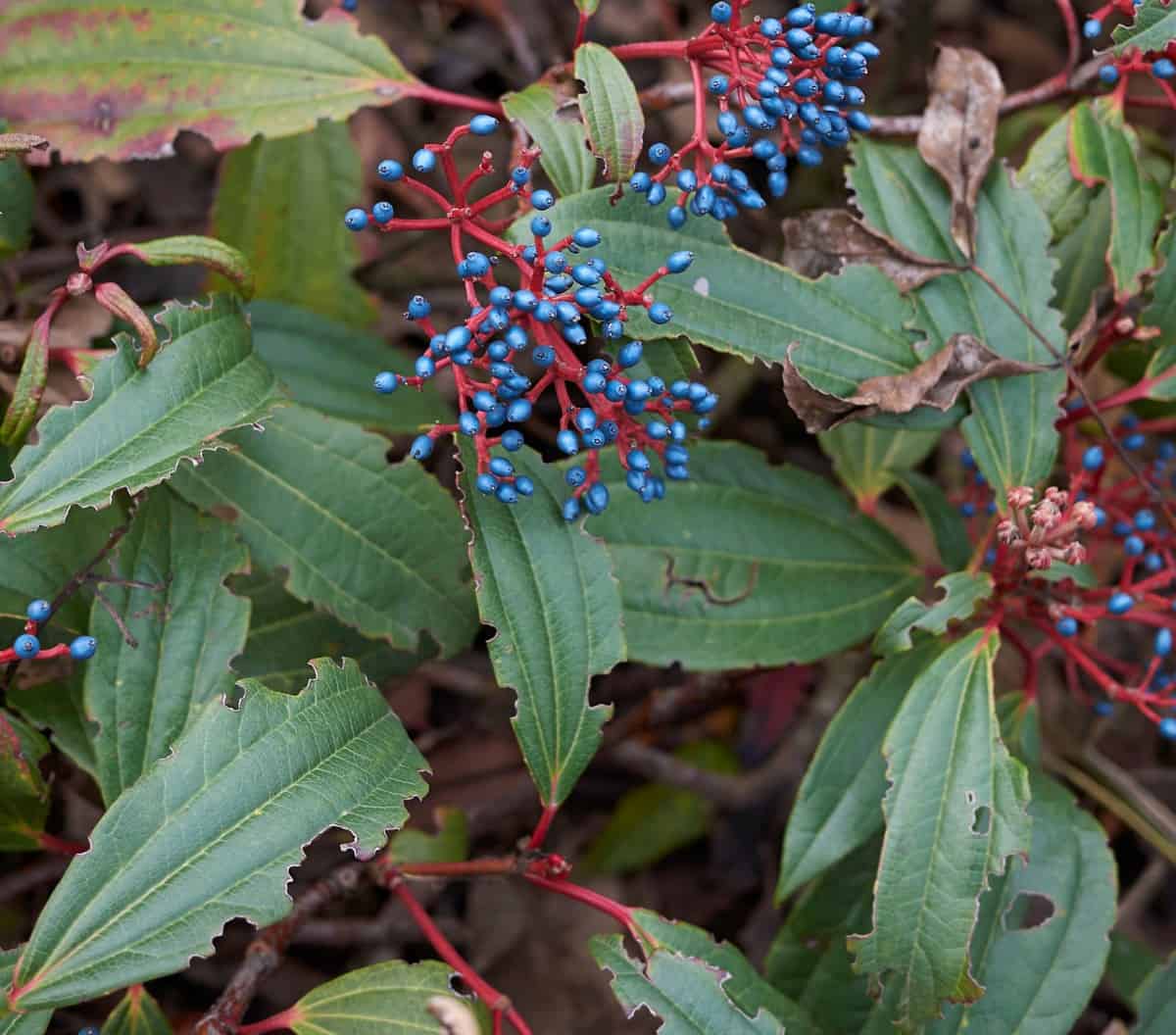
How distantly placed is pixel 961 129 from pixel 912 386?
0.61 metres

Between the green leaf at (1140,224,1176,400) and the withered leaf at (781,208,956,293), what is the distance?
17.2 inches

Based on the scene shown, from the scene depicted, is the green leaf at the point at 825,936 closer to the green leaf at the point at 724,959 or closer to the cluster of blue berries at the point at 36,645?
the green leaf at the point at 724,959

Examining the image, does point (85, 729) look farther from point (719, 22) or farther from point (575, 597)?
point (719, 22)

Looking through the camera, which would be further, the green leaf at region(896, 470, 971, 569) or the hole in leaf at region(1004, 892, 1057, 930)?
the green leaf at region(896, 470, 971, 569)

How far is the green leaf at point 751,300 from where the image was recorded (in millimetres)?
1967

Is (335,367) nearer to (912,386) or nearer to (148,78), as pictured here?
(148,78)

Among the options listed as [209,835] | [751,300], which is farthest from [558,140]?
[209,835]

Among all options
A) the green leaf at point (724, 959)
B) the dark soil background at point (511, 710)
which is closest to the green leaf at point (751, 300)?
the dark soil background at point (511, 710)

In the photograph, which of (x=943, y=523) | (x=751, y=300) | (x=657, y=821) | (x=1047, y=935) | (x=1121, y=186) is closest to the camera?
(x=751, y=300)

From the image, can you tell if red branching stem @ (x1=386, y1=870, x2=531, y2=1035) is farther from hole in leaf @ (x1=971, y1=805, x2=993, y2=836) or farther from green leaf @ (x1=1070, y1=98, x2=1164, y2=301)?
green leaf @ (x1=1070, y1=98, x2=1164, y2=301)

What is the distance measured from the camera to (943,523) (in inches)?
103

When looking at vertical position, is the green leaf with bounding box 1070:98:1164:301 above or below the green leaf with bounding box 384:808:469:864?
above

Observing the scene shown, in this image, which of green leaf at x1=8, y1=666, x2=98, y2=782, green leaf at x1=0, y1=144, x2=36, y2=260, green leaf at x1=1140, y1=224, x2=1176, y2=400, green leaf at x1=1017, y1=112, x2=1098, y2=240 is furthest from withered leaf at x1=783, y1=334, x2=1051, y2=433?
green leaf at x1=0, y1=144, x2=36, y2=260

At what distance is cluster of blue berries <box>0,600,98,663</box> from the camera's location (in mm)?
1785
